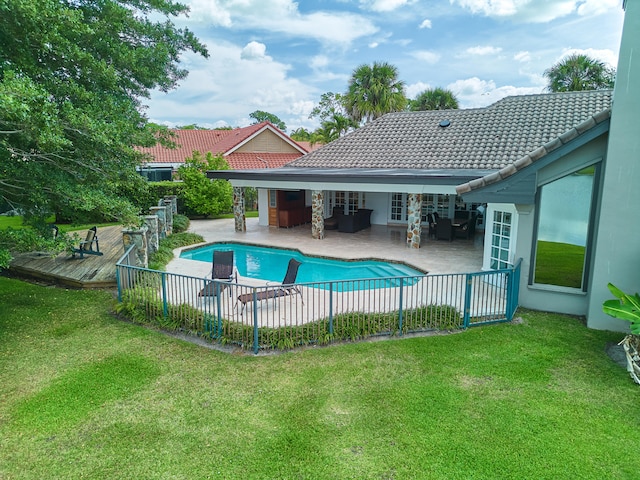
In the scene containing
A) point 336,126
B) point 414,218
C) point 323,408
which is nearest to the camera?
point 323,408

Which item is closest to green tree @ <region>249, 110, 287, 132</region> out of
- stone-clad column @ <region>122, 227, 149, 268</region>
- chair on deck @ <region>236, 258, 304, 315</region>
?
stone-clad column @ <region>122, 227, 149, 268</region>

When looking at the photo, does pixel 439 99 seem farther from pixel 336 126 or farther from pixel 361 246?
pixel 361 246

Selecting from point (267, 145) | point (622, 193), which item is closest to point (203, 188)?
point (267, 145)

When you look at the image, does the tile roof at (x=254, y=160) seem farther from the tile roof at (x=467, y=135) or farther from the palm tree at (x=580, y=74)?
the palm tree at (x=580, y=74)

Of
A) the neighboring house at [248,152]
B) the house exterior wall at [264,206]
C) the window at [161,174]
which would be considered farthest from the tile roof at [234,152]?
the house exterior wall at [264,206]

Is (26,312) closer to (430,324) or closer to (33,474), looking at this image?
(33,474)

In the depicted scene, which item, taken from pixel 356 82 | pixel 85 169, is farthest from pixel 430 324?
pixel 356 82
